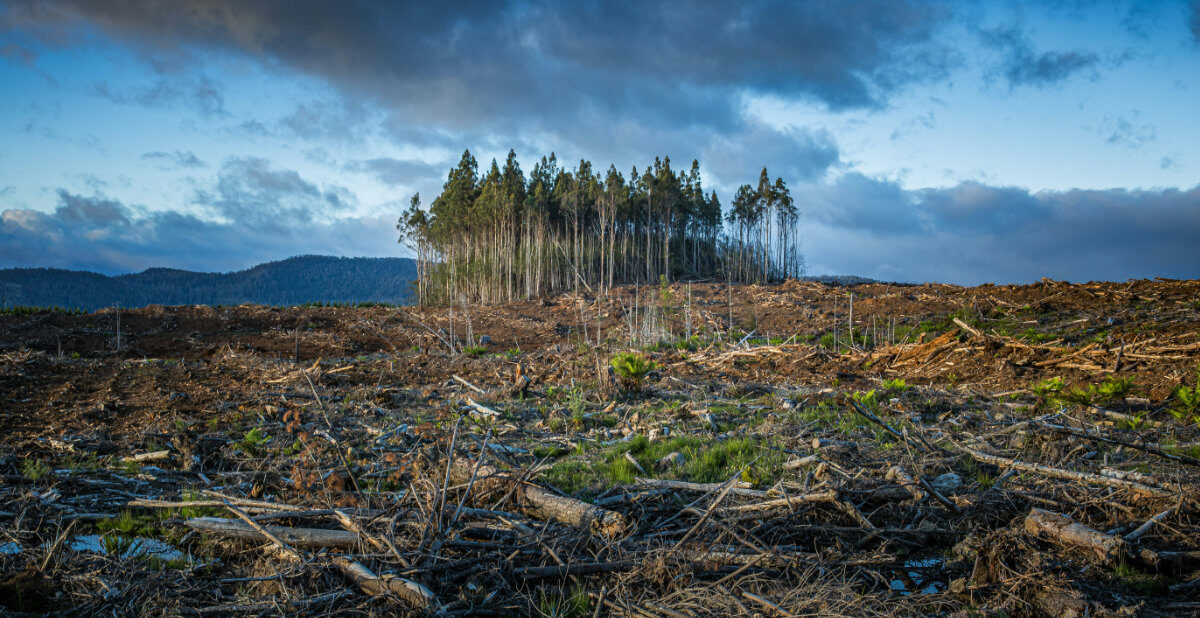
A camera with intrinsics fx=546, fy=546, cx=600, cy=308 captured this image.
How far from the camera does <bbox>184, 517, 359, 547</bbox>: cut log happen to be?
278 centimetres

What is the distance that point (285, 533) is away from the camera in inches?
112

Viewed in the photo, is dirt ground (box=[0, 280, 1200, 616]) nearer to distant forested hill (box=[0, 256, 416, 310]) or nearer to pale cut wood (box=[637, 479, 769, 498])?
pale cut wood (box=[637, 479, 769, 498])

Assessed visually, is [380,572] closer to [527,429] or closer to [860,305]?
[527,429]

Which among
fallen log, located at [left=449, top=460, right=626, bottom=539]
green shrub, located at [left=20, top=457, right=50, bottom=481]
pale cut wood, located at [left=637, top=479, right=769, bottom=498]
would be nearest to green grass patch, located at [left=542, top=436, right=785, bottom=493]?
pale cut wood, located at [left=637, top=479, right=769, bottom=498]

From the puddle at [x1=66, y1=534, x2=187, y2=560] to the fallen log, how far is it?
4.96 ft

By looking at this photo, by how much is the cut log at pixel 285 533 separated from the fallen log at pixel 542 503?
26.9 inches

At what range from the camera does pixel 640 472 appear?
4207 mm

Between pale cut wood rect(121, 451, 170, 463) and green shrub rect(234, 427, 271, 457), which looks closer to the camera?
pale cut wood rect(121, 451, 170, 463)

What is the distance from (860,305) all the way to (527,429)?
12.3 m

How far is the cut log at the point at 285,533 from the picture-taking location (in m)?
2.78

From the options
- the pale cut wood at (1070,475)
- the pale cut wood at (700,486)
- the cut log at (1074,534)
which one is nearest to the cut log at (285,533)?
the pale cut wood at (700,486)

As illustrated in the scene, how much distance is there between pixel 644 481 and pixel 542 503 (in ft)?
2.74

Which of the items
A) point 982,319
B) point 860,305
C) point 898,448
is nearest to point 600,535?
point 898,448

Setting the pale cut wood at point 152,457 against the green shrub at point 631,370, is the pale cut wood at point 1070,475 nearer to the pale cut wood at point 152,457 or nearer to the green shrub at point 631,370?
the green shrub at point 631,370
